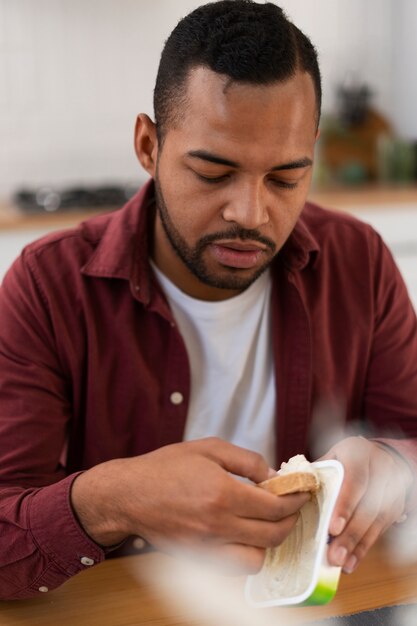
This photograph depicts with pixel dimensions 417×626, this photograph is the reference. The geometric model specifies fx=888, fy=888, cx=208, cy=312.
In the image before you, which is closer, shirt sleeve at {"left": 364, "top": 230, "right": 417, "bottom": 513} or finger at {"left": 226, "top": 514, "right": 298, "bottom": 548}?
finger at {"left": 226, "top": 514, "right": 298, "bottom": 548}

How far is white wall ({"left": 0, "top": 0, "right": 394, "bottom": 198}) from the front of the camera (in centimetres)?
329

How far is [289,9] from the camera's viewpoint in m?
3.63

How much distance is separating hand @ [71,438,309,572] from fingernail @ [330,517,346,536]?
0.18 feet

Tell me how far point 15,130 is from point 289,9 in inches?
48.4

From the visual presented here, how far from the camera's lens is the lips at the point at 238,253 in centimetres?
122

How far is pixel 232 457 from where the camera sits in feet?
3.12

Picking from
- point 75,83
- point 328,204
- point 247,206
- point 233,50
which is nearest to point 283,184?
point 247,206

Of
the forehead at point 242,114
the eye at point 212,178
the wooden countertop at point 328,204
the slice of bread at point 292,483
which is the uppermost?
the forehead at point 242,114

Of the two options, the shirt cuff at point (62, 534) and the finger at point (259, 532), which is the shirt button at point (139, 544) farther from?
the finger at point (259, 532)

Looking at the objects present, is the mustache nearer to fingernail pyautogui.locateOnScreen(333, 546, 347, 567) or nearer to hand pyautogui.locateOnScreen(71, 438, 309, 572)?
hand pyautogui.locateOnScreen(71, 438, 309, 572)

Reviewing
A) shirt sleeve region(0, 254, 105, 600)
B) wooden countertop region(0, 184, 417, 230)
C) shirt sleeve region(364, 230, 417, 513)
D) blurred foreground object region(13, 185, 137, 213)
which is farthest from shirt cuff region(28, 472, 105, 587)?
blurred foreground object region(13, 185, 137, 213)

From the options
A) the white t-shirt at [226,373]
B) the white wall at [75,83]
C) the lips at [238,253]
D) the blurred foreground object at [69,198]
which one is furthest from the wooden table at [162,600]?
the white wall at [75,83]

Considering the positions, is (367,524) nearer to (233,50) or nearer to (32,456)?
(32,456)

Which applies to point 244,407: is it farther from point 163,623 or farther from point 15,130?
point 15,130
